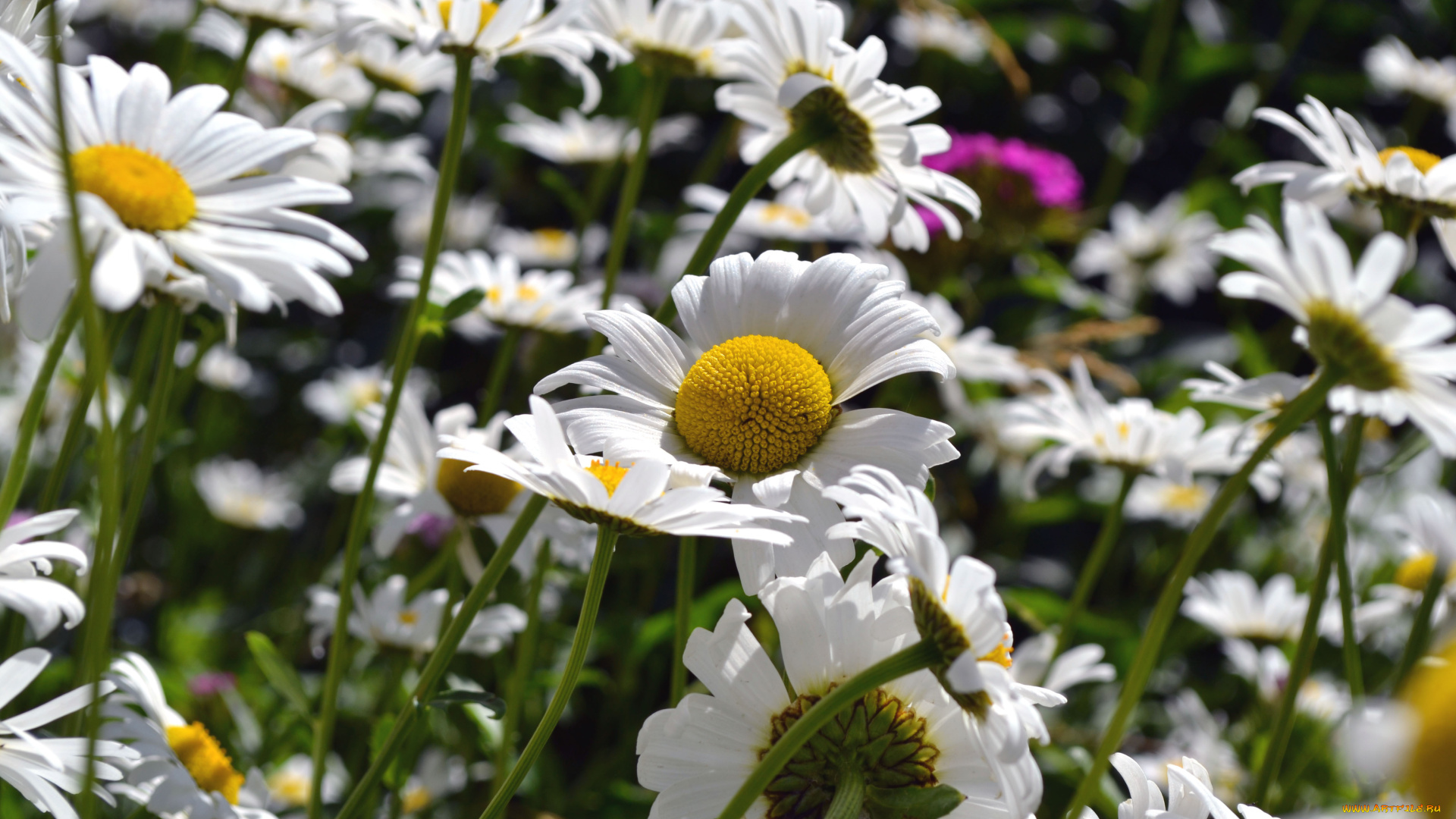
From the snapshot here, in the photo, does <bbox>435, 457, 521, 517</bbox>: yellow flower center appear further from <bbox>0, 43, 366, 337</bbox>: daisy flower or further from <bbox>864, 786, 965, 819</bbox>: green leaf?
<bbox>864, 786, 965, 819</bbox>: green leaf

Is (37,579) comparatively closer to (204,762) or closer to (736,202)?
(204,762)

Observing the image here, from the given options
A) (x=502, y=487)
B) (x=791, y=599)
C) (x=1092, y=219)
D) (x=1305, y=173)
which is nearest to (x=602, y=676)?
(x=502, y=487)

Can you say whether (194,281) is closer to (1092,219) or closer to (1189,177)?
(1092,219)

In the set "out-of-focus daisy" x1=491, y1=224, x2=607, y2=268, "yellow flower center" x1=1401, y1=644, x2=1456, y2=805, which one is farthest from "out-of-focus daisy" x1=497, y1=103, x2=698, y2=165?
"yellow flower center" x1=1401, y1=644, x2=1456, y2=805

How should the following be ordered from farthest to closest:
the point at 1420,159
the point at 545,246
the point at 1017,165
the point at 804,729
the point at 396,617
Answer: the point at 545,246 < the point at 1017,165 < the point at 396,617 < the point at 1420,159 < the point at 804,729

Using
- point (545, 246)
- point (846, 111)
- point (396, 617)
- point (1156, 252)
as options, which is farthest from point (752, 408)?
point (1156, 252)
